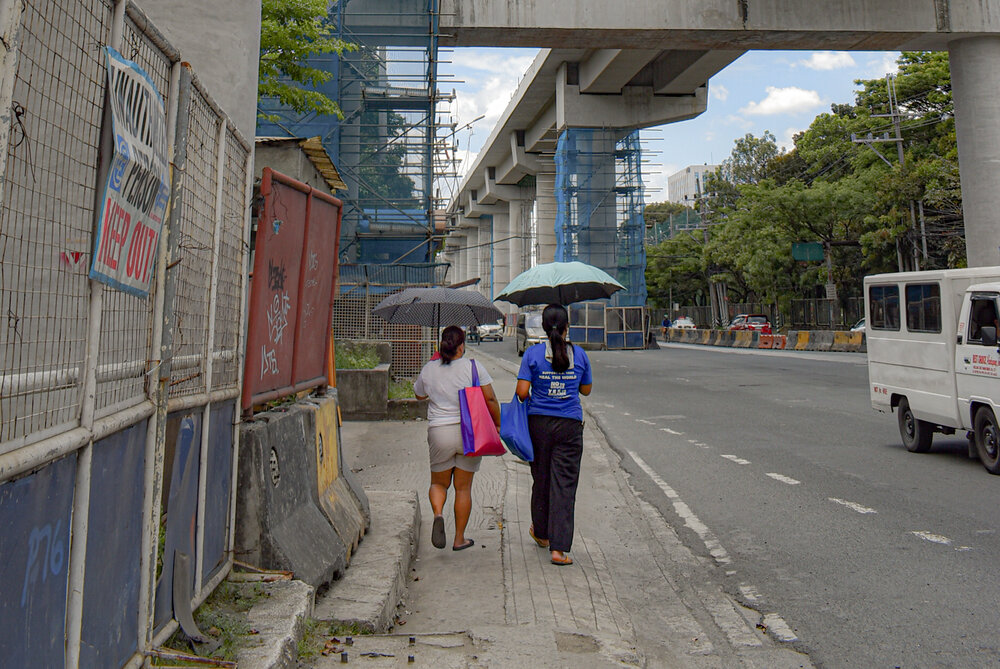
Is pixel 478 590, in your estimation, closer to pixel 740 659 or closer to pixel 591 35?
pixel 740 659

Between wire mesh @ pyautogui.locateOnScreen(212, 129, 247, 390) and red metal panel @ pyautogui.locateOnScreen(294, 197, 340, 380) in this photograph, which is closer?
wire mesh @ pyautogui.locateOnScreen(212, 129, 247, 390)

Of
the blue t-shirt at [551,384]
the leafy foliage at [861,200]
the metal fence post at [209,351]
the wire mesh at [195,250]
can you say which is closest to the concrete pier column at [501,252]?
the leafy foliage at [861,200]

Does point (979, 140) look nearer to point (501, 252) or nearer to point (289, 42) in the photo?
point (289, 42)

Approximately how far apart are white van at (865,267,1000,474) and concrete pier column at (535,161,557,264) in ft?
151

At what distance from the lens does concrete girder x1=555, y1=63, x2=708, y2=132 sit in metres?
39.6

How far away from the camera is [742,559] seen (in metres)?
5.55

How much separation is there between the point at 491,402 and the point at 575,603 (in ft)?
5.38

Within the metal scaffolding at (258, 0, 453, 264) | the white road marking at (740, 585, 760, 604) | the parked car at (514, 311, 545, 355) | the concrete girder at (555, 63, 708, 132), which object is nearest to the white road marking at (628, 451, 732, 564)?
the white road marking at (740, 585, 760, 604)

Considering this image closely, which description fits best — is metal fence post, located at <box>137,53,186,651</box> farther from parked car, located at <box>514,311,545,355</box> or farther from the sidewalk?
parked car, located at <box>514,311,545,355</box>

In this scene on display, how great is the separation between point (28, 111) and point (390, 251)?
21.0m

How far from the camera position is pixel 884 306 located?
10.1 metres

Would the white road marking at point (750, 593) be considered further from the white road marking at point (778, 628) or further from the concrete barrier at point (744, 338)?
the concrete barrier at point (744, 338)

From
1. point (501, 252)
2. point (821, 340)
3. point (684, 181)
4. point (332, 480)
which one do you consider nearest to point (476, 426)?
point (332, 480)

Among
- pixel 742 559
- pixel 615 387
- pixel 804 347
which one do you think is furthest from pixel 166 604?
pixel 804 347
